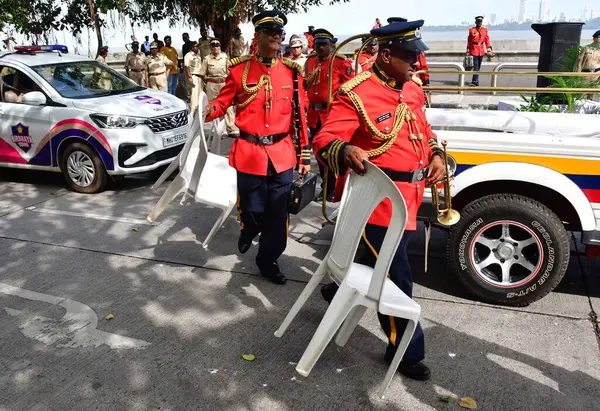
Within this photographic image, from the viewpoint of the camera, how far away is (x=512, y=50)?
2436 centimetres

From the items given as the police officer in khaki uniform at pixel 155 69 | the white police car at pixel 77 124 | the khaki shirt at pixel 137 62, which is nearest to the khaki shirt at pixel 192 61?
the police officer in khaki uniform at pixel 155 69

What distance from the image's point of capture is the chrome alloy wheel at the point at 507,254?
4.48m

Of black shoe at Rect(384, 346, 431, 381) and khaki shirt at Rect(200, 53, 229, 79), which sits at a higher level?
khaki shirt at Rect(200, 53, 229, 79)

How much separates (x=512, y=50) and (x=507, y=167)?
2171 centimetres

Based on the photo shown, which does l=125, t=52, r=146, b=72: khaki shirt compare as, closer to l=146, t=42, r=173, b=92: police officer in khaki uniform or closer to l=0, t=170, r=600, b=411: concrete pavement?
l=146, t=42, r=173, b=92: police officer in khaki uniform

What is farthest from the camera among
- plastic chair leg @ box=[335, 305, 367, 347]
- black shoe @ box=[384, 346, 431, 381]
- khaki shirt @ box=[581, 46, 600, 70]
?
→ khaki shirt @ box=[581, 46, 600, 70]

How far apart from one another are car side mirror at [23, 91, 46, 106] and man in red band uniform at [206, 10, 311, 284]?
3937 mm

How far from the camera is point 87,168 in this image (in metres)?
8.09

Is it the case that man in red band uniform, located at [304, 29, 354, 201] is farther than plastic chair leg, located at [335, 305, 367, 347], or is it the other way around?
man in red band uniform, located at [304, 29, 354, 201]

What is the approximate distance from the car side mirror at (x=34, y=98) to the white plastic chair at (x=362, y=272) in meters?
5.72

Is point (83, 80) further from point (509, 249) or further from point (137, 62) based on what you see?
point (509, 249)

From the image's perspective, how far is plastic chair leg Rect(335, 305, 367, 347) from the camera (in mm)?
3838

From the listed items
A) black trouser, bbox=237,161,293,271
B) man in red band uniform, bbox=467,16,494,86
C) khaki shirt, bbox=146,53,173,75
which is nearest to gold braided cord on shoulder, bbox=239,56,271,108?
black trouser, bbox=237,161,293,271

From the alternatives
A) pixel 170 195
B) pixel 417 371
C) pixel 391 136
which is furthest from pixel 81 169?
pixel 417 371
